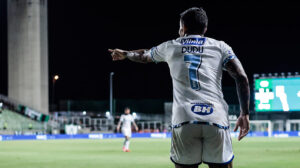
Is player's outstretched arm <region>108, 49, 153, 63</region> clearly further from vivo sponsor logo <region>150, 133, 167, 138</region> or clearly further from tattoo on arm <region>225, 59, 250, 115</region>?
vivo sponsor logo <region>150, 133, 167, 138</region>

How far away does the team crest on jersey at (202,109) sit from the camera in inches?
191

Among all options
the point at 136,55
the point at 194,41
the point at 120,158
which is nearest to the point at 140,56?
the point at 136,55

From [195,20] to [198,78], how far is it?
57 centimetres

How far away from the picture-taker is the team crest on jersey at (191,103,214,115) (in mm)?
4855

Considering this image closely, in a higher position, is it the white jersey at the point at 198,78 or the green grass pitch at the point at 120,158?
the white jersey at the point at 198,78

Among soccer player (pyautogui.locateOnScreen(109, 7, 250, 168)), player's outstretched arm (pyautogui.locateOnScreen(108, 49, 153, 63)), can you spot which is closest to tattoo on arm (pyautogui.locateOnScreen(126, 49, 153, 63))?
player's outstretched arm (pyautogui.locateOnScreen(108, 49, 153, 63))

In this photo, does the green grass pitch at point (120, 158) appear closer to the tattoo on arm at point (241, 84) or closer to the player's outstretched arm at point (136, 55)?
the player's outstretched arm at point (136, 55)

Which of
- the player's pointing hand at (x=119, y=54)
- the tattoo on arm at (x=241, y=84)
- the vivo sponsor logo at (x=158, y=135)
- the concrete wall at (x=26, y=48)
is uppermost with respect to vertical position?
the concrete wall at (x=26, y=48)

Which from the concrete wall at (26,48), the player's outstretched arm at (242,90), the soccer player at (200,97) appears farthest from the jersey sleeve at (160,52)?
the concrete wall at (26,48)

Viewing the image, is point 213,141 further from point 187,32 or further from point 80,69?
point 80,69

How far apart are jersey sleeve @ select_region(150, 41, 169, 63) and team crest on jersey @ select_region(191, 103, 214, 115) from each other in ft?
2.14

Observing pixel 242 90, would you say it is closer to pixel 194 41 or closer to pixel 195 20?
pixel 194 41

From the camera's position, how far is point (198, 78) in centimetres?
496

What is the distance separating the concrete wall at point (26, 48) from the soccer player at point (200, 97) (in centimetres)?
5684
